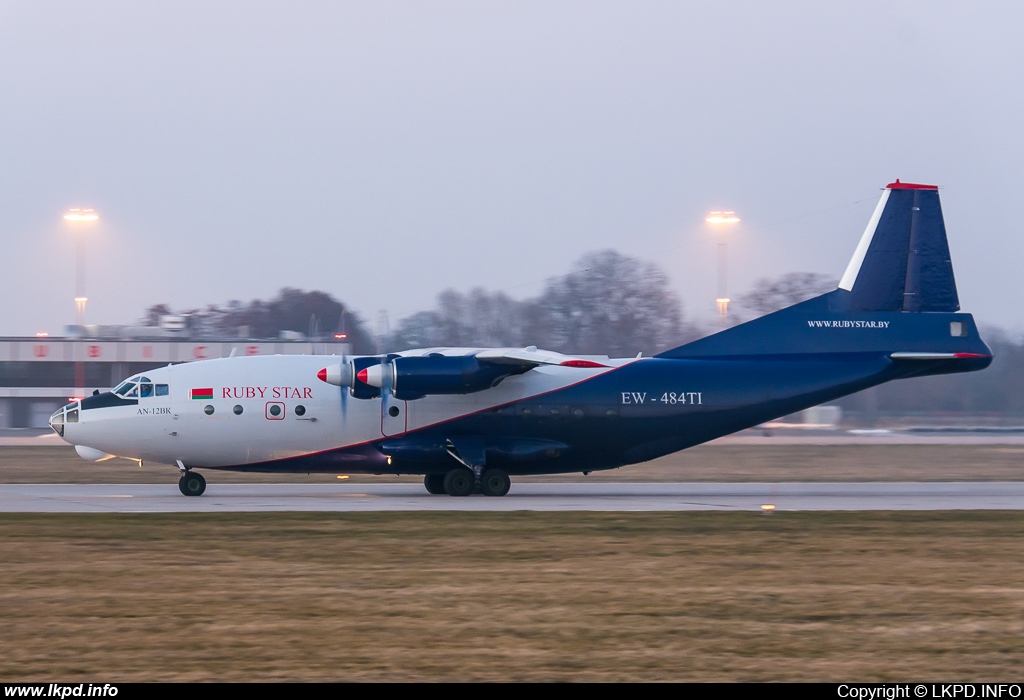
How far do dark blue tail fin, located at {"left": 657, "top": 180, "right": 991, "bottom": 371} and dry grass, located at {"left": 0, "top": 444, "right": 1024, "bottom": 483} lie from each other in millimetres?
6533

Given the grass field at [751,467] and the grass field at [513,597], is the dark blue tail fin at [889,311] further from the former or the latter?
the grass field at [751,467]

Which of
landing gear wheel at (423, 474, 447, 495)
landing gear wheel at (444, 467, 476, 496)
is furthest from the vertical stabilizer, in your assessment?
landing gear wheel at (423, 474, 447, 495)

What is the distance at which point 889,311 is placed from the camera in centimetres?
2591

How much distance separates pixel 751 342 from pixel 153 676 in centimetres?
1960

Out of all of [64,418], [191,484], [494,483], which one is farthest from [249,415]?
[494,483]

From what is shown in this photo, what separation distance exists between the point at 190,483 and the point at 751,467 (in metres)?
19.2

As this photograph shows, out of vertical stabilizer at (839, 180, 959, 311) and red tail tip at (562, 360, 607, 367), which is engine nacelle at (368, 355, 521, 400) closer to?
red tail tip at (562, 360, 607, 367)

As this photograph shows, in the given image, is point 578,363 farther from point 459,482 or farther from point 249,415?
point 249,415

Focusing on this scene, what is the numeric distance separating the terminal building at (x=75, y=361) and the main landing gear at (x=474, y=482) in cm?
3551

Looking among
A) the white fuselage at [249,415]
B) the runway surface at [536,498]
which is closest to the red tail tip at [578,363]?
the white fuselage at [249,415]

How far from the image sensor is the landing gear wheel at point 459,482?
24.7 meters

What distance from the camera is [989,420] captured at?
2431 inches
